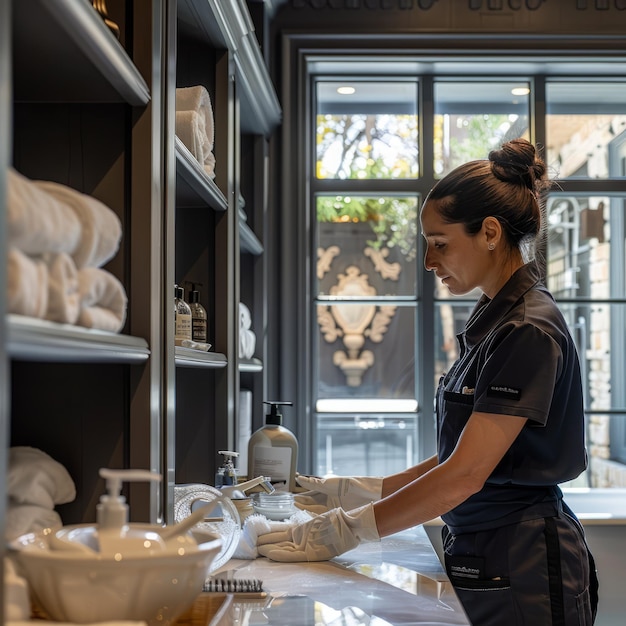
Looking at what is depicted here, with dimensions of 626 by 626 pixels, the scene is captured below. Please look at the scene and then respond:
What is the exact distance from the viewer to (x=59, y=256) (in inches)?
34.7

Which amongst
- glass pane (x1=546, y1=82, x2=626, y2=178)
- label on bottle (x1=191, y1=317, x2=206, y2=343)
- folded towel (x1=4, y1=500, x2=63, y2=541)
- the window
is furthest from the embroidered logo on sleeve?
glass pane (x1=546, y1=82, x2=626, y2=178)

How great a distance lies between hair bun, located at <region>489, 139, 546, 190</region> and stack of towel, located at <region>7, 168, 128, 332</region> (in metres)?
1.04

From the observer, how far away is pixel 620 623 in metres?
2.83

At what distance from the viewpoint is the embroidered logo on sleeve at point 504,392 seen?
1.56 metres

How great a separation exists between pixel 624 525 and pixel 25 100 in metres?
2.38

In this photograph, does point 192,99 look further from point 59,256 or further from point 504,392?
point 59,256

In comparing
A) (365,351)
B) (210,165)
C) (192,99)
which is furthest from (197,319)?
(365,351)

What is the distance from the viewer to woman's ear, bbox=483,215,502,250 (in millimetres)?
1792

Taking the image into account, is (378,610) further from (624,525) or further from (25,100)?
(624,525)

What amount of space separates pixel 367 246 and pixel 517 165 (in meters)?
1.46

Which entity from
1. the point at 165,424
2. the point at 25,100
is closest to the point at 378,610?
the point at 165,424

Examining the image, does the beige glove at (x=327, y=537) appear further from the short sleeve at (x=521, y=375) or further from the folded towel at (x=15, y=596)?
the folded towel at (x=15, y=596)

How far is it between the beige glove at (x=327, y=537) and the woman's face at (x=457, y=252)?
1.76 ft

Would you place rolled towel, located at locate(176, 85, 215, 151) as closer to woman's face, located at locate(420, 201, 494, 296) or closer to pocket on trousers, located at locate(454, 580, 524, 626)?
woman's face, located at locate(420, 201, 494, 296)
